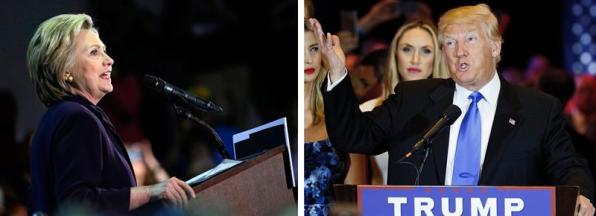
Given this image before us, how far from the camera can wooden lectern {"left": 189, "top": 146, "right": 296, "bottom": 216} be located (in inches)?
233

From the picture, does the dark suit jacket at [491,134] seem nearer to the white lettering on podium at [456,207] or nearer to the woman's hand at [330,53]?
the woman's hand at [330,53]

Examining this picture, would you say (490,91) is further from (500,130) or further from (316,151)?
(316,151)

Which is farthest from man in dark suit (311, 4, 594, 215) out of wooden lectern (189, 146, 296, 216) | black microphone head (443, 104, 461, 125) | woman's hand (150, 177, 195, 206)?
woman's hand (150, 177, 195, 206)

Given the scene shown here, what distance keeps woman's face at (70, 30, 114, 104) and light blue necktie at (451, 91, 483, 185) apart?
1680 mm

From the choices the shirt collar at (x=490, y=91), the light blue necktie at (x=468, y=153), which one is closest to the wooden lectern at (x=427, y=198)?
the light blue necktie at (x=468, y=153)

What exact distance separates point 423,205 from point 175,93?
128 cm

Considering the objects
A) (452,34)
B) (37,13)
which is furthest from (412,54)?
(37,13)

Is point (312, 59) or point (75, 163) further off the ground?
point (312, 59)

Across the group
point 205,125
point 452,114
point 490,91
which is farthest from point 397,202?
point 205,125

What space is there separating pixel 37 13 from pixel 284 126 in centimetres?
129

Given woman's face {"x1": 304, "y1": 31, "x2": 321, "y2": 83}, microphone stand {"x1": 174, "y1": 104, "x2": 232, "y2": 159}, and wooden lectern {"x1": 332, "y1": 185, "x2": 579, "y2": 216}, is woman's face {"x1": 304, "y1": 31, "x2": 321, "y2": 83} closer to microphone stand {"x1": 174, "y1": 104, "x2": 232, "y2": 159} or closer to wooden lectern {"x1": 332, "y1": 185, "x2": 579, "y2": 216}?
microphone stand {"x1": 174, "y1": 104, "x2": 232, "y2": 159}

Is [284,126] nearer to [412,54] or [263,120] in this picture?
[263,120]

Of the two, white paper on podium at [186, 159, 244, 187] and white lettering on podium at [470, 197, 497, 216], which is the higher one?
white paper on podium at [186, 159, 244, 187]

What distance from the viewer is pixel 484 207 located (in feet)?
19.0
